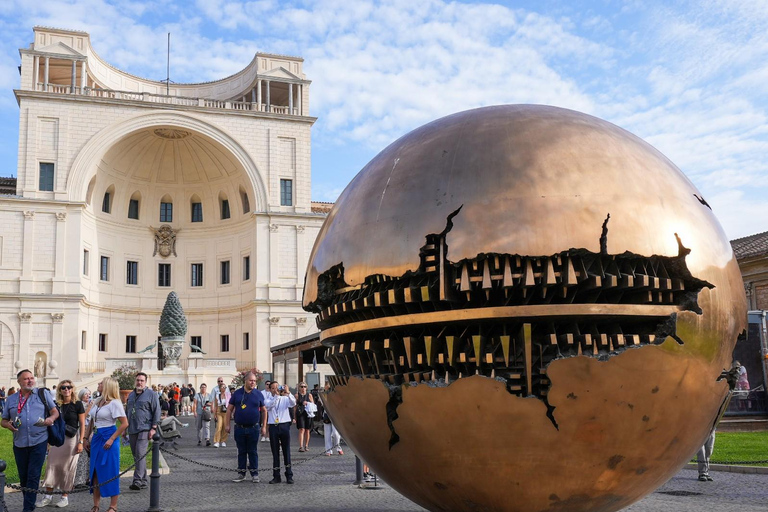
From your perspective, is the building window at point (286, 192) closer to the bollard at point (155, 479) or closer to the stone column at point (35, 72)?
the stone column at point (35, 72)

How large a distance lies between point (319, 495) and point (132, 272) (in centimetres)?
4209

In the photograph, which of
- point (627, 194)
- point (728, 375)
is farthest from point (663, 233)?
point (728, 375)

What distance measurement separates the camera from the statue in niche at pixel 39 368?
134 feet

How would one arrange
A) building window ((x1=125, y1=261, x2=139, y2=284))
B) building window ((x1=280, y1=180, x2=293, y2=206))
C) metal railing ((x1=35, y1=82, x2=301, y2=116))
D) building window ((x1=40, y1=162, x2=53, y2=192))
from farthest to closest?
building window ((x1=125, y1=261, x2=139, y2=284)), building window ((x1=280, y1=180, x2=293, y2=206)), metal railing ((x1=35, y1=82, x2=301, y2=116)), building window ((x1=40, y1=162, x2=53, y2=192))

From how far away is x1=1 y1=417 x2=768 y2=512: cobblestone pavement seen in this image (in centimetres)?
825

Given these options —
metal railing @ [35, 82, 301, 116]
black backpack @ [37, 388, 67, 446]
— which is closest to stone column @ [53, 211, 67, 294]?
metal railing @ [35, 82, 301, 116]

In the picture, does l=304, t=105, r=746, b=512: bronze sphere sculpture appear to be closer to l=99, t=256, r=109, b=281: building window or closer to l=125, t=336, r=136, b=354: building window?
l=99, t=256, r=109, b=281: building window

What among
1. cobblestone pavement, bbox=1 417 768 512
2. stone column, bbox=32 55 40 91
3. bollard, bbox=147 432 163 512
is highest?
stone column, bbox=32 55 40 91

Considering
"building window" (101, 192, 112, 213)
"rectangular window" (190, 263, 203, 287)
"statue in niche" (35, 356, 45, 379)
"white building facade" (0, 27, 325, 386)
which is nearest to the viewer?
"statue in niche" (35, 356, 45, 379)

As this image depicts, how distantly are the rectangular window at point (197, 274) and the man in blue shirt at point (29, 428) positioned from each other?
42079 mm

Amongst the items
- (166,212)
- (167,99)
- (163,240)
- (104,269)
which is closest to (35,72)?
(167,99)

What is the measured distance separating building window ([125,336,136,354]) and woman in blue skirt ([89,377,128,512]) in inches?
1610

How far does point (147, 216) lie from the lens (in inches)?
1927

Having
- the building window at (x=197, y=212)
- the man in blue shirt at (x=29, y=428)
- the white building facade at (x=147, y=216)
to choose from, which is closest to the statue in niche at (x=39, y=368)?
the white building facade at (x=147, y=216)
